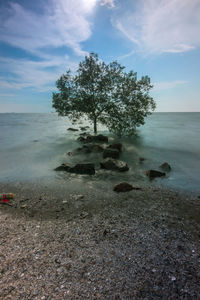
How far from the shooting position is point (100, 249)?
3822 mm

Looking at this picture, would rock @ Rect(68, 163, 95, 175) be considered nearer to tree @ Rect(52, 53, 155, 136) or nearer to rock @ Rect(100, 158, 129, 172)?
rock @ Rect(100, 158, 129, 172)

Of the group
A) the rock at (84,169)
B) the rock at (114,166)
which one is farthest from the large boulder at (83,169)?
the rock at (114,166)

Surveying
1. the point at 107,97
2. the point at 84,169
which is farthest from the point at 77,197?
the point at 107,97

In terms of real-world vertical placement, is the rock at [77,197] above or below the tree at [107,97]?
below

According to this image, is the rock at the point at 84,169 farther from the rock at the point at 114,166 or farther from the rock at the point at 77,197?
the rock at the point at 77,197

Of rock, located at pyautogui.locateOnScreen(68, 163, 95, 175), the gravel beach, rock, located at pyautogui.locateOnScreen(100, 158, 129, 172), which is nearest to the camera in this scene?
the gravel beach

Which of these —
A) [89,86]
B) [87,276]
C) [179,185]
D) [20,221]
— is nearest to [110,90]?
[89,86]

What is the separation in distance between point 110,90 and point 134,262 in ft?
71.2

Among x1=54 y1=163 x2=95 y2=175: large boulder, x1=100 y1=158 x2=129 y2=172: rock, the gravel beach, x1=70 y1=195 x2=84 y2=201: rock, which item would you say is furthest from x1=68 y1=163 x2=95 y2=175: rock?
the gravel beach

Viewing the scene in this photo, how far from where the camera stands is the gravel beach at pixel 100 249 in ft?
9.51

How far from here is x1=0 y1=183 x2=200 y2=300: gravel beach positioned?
290 cm

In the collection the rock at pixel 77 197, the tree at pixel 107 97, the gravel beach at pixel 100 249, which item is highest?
the tree at pixel 107 97

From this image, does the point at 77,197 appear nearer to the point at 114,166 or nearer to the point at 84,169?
the point at 84,169

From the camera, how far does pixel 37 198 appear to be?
6789 mm
